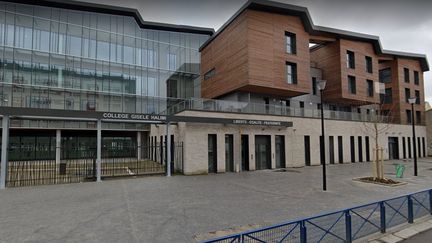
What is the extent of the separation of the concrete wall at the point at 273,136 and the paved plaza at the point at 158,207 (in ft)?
12.5

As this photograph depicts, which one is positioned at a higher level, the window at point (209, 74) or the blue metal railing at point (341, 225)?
the window at point (209, 74)

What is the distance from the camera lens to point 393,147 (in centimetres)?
3388

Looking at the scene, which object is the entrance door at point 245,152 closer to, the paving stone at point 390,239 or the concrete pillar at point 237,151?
the concrete pillar at point 237,151

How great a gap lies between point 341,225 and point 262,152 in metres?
15.2

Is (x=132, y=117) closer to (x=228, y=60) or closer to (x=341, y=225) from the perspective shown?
(x=341, y=225)

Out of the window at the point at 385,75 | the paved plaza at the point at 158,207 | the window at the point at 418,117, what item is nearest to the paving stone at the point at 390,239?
the paved plaza at the point at 158,207

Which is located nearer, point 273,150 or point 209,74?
point 273,150

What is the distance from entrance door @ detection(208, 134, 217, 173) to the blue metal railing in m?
12.3

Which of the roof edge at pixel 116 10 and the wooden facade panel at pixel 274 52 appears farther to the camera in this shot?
the roof edge at pixel 116 10

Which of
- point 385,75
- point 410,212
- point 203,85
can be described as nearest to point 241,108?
point 203,85

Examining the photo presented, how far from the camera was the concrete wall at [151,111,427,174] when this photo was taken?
17672 mm

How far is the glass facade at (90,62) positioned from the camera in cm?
2652

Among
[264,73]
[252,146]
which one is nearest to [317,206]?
[252,146]

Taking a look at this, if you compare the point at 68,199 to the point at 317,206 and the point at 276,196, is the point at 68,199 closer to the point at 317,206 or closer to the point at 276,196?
the point at 276,196
